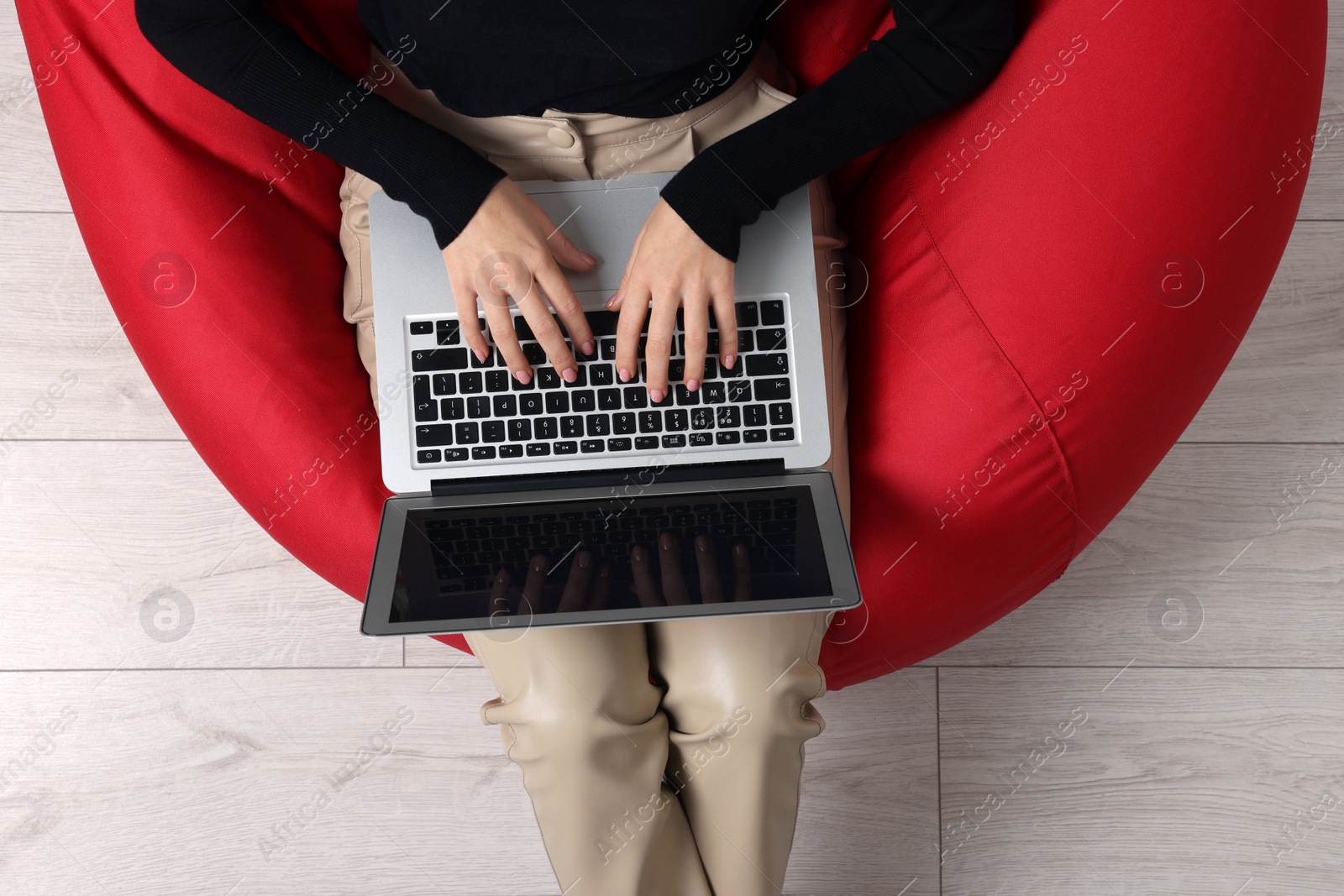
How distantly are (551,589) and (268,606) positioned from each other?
0.62m

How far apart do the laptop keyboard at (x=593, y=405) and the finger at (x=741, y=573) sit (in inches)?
4.2

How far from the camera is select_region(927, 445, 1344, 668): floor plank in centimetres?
116

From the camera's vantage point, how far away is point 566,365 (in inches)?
30.2

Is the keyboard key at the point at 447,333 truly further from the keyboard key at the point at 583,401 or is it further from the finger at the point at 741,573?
the finger at the point at 741,573

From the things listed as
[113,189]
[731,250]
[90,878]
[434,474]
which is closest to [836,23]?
[731,250]

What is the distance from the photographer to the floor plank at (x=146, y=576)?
1.14 meters

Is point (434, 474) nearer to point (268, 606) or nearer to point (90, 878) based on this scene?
point (268, 606)

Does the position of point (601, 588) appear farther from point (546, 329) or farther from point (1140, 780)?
point (1140, 780)

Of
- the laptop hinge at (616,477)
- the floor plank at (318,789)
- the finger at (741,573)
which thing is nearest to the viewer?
the finger at (741,573)

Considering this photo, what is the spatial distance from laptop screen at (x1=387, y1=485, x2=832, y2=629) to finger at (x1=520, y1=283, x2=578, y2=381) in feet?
0.38

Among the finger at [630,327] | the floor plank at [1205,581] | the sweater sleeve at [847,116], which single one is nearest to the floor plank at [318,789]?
the floor plank at [1205,581]

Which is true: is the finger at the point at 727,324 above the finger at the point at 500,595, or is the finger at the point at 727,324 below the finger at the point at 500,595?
above

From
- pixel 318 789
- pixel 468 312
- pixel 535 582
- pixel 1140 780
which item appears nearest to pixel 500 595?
pixel 535 582

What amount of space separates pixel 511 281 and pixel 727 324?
0.58 feet
